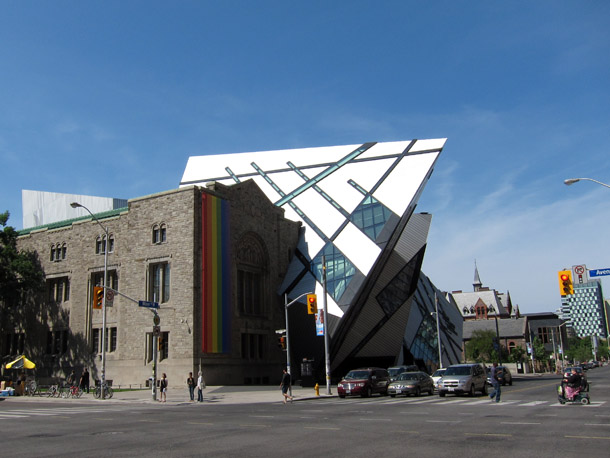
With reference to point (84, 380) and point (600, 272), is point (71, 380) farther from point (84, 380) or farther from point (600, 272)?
point (600, 272)

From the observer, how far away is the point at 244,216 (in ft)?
164

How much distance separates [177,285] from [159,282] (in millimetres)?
2403

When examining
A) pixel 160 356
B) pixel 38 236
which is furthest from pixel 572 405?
pixel 38 236

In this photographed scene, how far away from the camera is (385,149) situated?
61031 mm

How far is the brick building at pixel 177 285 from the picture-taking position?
43625mm

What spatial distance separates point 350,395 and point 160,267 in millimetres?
20561

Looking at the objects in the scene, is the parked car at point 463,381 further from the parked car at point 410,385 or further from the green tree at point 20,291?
the green tree at point 20,291

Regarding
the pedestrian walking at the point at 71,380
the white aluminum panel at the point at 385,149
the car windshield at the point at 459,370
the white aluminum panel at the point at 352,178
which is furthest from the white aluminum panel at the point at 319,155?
the car windshield at the point at 459,370

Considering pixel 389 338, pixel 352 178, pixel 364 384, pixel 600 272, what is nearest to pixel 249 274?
pixel 389 338

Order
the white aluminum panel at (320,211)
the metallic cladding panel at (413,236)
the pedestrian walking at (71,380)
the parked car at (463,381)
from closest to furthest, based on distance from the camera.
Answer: the parked car at (463,381), the pedestrian walking at (71,380), the white aluminum panel at (320,211), the metallic cladding panel at (413,236)

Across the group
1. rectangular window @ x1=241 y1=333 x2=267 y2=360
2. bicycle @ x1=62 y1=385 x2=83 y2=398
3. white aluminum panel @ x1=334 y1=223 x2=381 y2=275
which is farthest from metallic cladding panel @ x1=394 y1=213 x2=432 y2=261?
bicycle @ x1=62 y1=385 x2=83 y2=398

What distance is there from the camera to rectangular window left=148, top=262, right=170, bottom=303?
1780 inches

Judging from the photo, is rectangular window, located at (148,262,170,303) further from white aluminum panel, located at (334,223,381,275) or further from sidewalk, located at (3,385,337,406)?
white aluminum panel, located at (334,223,381,275)

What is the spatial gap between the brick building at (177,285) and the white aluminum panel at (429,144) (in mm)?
15642
